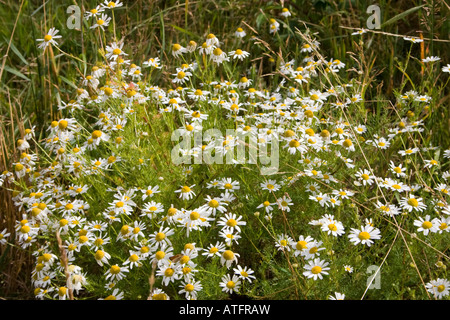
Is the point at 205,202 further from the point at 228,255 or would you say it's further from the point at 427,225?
the point at 427,225

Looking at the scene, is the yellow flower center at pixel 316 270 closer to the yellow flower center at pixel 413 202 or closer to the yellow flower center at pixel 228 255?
the yellow flower center at pixel 228 255

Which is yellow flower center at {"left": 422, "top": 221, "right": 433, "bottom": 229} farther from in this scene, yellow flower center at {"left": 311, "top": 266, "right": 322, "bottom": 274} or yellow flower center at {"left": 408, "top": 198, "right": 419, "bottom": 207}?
yellow flower center at {"left": 311, "top": 266, "right": 322, "bottom": 274}

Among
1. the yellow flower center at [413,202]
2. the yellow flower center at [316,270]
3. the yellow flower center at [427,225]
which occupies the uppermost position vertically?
the yellow flower center at [413,202]

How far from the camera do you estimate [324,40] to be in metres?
3.67

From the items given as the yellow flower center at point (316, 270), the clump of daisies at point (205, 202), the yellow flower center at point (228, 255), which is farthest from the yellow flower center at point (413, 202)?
the yellow flower center at point (228, 255)
